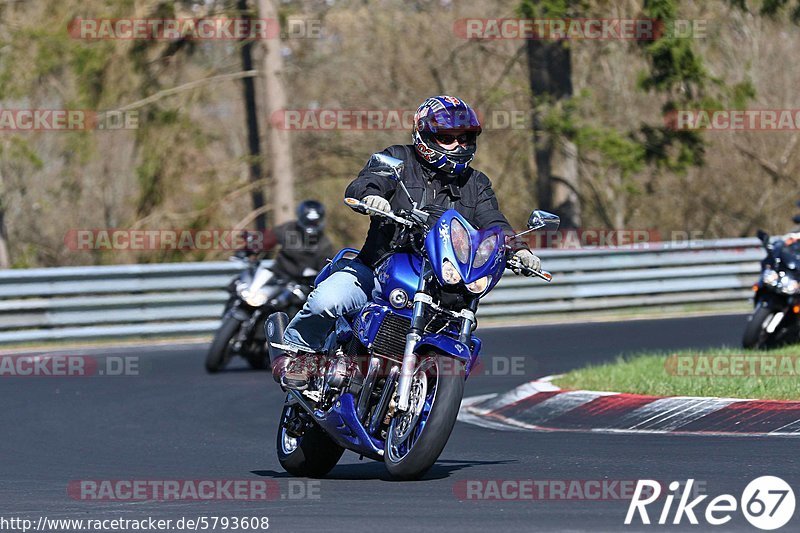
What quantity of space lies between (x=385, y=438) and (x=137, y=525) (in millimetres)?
→ 1481

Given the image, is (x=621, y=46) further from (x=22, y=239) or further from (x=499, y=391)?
(x=22, y=239)

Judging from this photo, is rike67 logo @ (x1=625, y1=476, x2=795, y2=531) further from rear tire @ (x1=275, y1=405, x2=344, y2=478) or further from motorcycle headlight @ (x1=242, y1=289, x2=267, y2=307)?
motorcycle headlight @ (x1=242, y1=289, x2=267, y2=307)

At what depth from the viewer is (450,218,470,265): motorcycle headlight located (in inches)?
272

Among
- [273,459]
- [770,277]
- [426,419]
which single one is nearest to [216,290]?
[770,277]

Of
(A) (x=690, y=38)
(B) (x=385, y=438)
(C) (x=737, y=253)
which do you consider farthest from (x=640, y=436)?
(A) (x=690, y=38)

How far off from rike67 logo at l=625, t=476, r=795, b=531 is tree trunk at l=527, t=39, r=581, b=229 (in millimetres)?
18520

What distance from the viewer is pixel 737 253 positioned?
2255cm

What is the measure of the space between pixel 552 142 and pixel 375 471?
710 inches

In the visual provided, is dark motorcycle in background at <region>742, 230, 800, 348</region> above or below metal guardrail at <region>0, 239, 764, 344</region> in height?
above

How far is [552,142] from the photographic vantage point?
25.6 m

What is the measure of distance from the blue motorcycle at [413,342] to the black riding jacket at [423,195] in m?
0.13

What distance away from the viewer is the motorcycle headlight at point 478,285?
6.94m

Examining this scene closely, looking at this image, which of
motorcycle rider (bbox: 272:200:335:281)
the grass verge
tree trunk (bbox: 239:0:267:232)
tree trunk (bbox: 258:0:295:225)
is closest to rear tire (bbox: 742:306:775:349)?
the grass verge

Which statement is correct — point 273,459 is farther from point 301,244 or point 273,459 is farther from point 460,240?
point 301,244
